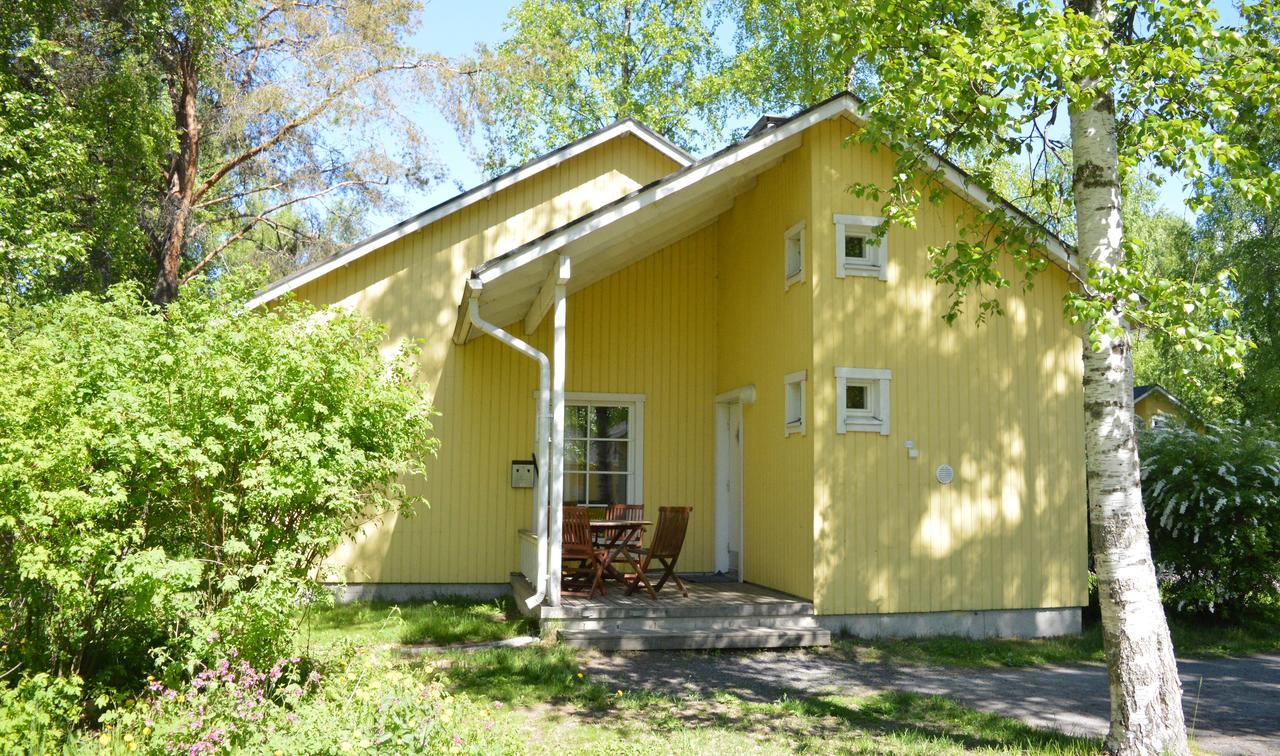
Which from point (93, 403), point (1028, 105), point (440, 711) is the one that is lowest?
point (440, 711)

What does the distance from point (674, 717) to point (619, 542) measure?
3.67 meters

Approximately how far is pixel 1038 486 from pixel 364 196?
47.5 ft

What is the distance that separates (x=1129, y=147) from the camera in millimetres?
6336

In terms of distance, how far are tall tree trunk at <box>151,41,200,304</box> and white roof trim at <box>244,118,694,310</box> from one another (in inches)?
250

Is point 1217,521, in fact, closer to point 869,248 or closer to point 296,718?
point 869,248

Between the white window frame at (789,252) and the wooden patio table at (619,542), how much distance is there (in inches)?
120

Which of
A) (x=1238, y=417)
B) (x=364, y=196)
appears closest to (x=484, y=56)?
(x=364, y=196)

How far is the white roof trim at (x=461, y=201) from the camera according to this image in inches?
428

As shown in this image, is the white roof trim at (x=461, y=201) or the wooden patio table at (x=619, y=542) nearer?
the wooden patio table at (x=619, y=542)

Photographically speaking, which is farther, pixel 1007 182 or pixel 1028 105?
pixel 1007 182

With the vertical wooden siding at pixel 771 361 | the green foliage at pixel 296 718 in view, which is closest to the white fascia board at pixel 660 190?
the vertical wooden siding at pixel 771 361

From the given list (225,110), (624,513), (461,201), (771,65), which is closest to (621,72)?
(771,65)

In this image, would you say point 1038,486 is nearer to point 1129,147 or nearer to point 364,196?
point 1129,147

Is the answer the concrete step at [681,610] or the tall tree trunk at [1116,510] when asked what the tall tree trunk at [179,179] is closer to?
the concrete step at [681,610]
